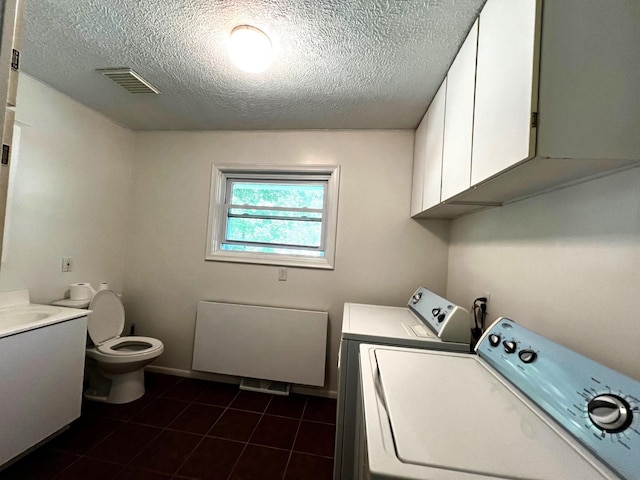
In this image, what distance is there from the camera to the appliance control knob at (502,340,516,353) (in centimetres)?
96

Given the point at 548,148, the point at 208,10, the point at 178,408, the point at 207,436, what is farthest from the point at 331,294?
the point at 208,10

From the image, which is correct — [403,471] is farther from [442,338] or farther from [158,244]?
[158,244]

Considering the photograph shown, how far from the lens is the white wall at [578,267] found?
763 mm

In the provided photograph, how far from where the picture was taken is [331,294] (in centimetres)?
230

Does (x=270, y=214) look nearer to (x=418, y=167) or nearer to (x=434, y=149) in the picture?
(x=418, y=167)

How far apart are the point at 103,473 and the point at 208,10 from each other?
2387mm

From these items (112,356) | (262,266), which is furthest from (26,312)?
(262,266)

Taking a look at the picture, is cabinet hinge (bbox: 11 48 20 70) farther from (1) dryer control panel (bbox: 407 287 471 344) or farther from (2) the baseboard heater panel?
(2) the baseboard heater panel

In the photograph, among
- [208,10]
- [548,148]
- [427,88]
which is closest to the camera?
[548,148]

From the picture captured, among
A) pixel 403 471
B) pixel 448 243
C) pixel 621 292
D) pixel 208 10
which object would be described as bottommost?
pixel 403 471

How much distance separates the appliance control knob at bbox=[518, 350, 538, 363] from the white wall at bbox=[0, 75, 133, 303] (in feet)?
9.14

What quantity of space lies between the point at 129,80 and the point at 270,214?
1372 mm

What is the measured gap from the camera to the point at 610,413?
60 centimetres

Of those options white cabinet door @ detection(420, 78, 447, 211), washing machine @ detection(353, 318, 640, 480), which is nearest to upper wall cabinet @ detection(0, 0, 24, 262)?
washing machine @ detection(353, 318, 640, 480)
